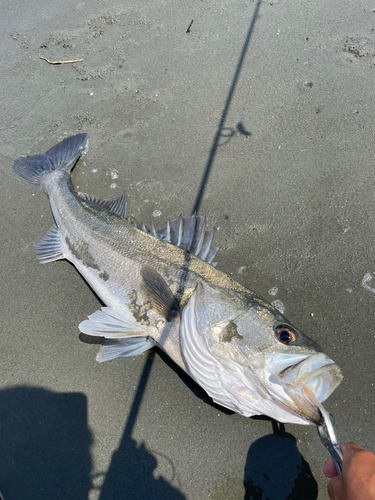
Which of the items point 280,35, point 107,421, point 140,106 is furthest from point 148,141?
point 107,421

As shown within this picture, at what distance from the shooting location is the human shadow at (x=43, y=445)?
2.84 m

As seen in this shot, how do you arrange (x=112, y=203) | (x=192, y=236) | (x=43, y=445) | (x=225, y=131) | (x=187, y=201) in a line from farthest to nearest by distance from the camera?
(x=225, y=131) → (x=187, y=201) → (x=112, y=203) → (x=192, y=236) → (x=43, y=445)

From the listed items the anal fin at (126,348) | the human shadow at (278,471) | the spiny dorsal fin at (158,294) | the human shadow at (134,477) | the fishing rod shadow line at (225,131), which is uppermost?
the fishing rod shadow line at (225,131)

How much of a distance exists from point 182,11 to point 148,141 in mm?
3210

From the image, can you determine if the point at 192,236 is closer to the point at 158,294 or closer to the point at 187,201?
the point at 158,294

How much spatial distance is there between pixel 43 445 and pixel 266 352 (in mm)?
2401

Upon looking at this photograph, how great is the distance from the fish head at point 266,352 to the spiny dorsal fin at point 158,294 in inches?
12.1

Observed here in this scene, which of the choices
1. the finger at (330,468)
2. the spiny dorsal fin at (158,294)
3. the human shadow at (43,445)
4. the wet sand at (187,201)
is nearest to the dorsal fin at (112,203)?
the wet sand at (187,201)

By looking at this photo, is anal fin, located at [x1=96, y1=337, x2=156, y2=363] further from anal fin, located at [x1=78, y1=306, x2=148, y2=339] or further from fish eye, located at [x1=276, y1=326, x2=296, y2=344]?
fish eye, located at [x1=276, y1=326, x2=296, y2=344]

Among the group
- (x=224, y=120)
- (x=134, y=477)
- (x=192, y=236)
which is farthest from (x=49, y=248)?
(x=224, y=120)

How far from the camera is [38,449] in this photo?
9.68 feet

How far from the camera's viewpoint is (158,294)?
112 inches

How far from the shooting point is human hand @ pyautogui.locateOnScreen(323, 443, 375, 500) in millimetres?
1705

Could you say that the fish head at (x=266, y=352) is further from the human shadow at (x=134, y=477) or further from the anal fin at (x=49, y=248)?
the anal fin at (x=49, y=248)
